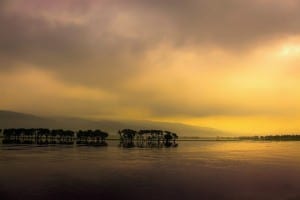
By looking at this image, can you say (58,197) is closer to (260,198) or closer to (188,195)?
(188,195)

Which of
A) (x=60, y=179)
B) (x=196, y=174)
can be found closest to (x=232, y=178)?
(x=196, y=174)

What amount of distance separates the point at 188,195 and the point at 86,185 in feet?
32.3

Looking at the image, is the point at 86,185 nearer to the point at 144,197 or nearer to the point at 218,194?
the point at 144,197

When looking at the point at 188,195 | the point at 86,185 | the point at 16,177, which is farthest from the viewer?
the point at 16,177

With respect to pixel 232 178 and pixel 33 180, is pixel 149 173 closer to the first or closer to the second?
pixel 232 178

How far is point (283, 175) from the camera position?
155 feet

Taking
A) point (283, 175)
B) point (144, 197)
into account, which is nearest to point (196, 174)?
point (283, 175)

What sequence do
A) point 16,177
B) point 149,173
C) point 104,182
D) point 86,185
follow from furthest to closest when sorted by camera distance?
point 149,173 < point 16,177 < point 104,182 < point 86,185

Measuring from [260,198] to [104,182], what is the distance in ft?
49.6

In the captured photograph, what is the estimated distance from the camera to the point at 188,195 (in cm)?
3172

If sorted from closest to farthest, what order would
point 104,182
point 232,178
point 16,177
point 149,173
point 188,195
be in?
1. point 188,195
2. point 104,182
3. point 16,177
4. point 232,178
5. point 149,173

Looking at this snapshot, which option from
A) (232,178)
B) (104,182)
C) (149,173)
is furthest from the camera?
(149,173)

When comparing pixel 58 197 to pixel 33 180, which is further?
pixel 33 180

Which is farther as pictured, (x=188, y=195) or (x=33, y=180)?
(x=33, y=180)
